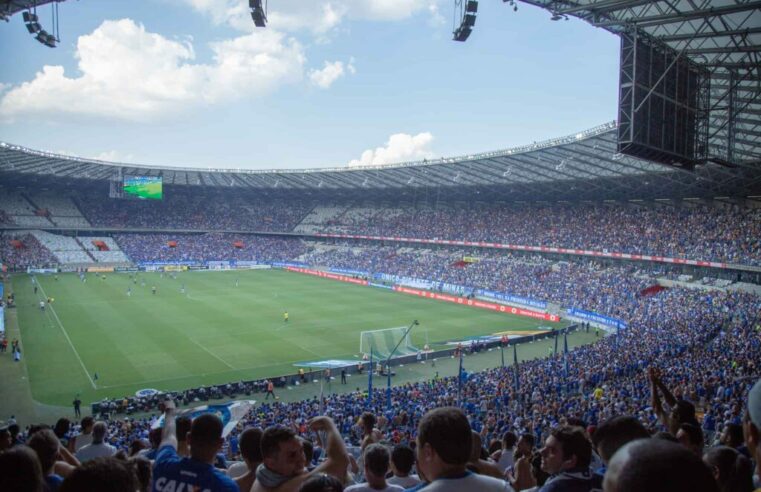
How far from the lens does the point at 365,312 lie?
159ft

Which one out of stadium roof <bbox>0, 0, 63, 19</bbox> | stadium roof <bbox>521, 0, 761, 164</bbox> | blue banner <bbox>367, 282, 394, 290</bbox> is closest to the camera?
stadium roof <bbox>0, 0, 63, 19</bbox>

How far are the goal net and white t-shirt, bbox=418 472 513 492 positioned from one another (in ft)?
97.4

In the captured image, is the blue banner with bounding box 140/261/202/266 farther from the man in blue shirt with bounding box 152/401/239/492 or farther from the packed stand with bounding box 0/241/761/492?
the man in blue shirt with bounding box 152/401/239/492

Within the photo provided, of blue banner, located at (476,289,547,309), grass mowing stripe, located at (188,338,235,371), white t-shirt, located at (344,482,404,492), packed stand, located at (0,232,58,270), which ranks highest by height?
white t-shirt, located at (344,482,404,492)

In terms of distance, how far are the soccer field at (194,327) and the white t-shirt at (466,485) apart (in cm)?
2715

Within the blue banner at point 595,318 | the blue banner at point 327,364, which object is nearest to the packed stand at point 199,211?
the blue banner at point 595,318

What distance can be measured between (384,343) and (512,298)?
22849mm

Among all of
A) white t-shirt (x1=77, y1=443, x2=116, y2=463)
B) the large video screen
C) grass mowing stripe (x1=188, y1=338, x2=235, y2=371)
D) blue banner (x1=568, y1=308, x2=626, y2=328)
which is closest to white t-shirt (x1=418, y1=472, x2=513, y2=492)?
white t-shirt (x1=77, y1=443, x2=116, y2=463)

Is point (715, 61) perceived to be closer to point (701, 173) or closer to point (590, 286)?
point (701, 173)

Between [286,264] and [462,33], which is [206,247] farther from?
[462,33]

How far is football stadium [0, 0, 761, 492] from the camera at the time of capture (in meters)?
4.18

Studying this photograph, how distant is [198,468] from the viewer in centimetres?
407

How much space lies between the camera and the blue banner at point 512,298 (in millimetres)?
50275

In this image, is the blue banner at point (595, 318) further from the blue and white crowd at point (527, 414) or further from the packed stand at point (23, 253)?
the packed stand at point (23, 253)
